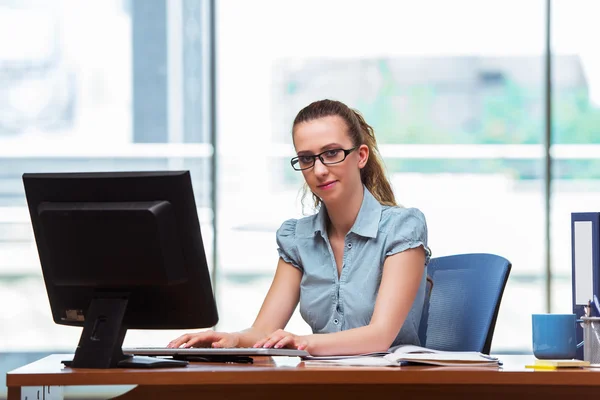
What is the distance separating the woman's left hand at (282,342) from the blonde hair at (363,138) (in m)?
0.62

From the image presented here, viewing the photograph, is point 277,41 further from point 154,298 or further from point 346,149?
point 154,298

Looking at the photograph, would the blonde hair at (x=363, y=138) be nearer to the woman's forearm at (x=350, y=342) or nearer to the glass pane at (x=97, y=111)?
the woman's forearm at (x=350, y=342)

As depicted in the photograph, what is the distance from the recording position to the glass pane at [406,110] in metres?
4.39

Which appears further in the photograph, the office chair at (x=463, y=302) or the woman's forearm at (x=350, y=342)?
the office chair at (x=463, y=302)

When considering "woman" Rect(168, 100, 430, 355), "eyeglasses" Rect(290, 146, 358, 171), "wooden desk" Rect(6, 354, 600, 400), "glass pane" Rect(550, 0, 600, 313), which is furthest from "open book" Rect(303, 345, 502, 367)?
"glass pane" Rect(550, 0, 600, 313)

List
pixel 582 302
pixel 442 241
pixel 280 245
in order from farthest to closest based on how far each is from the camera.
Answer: pixel 442 241 < pixel 280 245 < pixel 582 302

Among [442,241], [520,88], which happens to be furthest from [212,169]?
[520,88]

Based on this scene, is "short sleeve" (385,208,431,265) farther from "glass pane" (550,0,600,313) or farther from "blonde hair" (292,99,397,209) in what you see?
"glass pane" (550,0,600,313)

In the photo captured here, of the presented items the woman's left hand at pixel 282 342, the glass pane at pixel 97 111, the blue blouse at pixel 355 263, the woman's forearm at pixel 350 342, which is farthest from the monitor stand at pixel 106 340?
the glass pane at pixel 97 111

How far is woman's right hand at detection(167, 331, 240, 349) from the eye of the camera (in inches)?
80.2

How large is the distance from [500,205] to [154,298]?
2.85 m

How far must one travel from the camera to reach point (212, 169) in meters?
4.39

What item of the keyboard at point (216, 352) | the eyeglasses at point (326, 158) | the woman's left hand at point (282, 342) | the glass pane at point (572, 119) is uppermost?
the glass pane at point (572, 119)

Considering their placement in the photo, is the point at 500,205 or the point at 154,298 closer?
the point at 154,298
